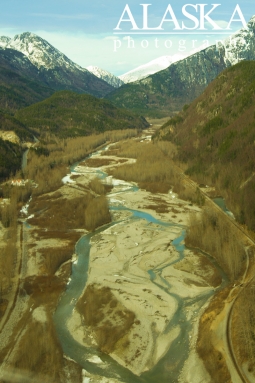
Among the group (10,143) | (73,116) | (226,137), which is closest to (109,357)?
(226,137)

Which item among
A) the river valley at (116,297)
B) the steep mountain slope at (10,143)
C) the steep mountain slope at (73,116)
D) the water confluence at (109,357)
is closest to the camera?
the water confluence at (109,357)

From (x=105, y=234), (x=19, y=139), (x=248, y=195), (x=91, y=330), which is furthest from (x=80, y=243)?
(x=19, y=139)

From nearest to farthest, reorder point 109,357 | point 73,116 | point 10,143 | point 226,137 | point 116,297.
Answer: point 109,357, point 116,297, point 226,137, point 10,143, point 73,116

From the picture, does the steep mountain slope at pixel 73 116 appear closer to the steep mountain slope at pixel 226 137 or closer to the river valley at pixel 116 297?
the steep mountain slope at pixel 226 137

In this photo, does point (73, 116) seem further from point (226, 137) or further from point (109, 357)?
point (109, 357)

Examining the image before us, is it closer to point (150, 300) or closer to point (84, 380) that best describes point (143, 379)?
point (84, 380)

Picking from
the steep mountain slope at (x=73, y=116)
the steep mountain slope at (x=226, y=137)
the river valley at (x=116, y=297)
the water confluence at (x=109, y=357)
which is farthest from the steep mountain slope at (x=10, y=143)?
the water confluence at (x=109, y=357)
